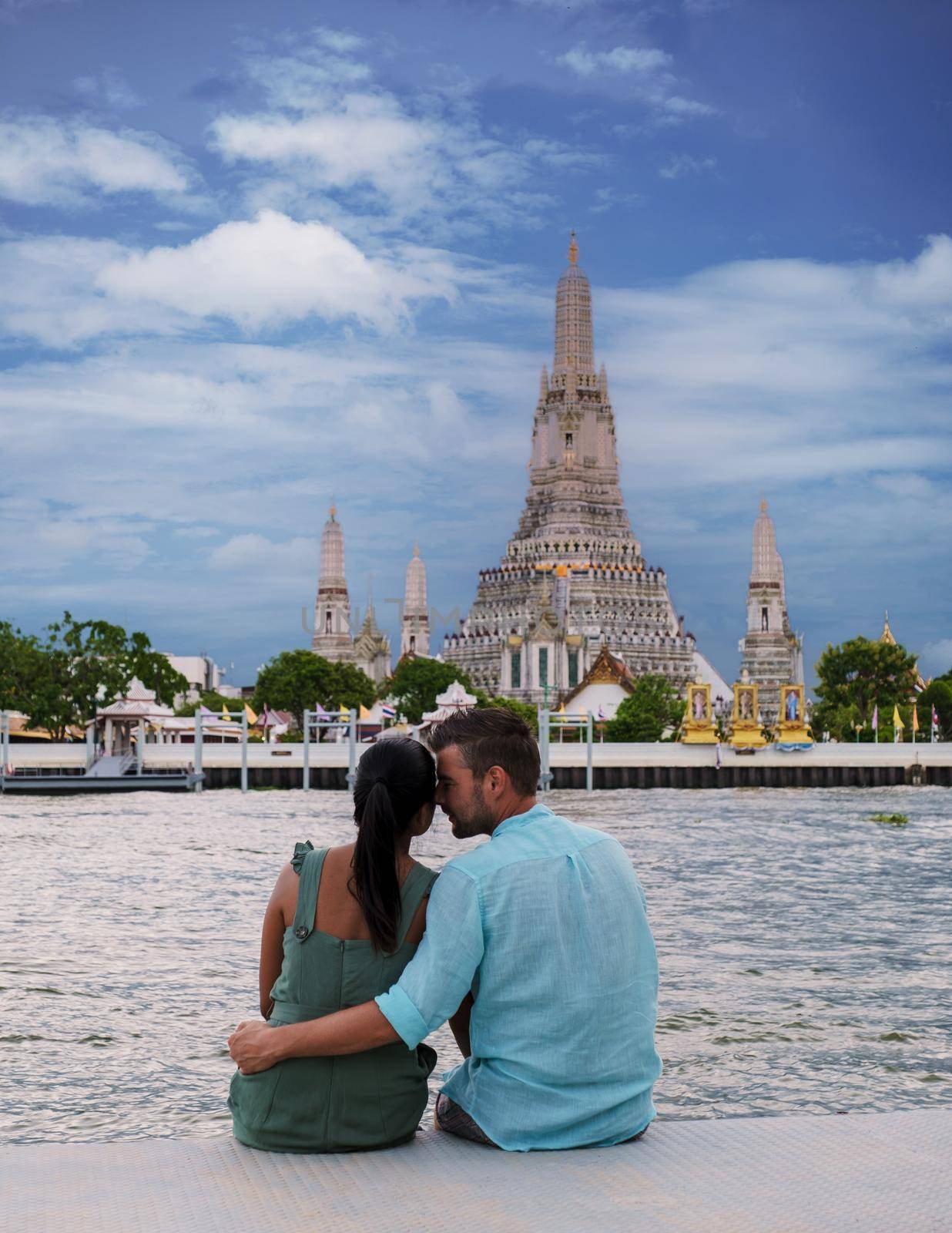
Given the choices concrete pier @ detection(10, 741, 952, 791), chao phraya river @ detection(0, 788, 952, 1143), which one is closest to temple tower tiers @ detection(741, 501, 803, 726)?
concrete pier @ detection(10, 741, 952, 791)

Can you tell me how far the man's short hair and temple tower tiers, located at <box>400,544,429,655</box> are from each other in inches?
5754

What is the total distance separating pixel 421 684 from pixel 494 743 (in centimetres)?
11083

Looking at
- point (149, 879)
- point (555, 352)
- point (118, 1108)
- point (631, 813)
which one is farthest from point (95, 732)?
point (555, 352)

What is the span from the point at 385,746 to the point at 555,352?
144185mm

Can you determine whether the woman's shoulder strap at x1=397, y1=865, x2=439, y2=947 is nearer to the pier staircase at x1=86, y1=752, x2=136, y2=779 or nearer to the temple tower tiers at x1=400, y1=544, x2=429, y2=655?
the pier staircase at x1=86, y1=752, x2=136, y2=779

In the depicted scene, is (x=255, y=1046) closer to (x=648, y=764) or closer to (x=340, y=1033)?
(x=340, y=1033)

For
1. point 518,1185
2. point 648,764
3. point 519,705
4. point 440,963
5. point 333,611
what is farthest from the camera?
point 333,611

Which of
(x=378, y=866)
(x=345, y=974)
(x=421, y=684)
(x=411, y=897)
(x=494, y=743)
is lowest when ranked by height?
(x=345, y=974)

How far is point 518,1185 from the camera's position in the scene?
4.55 meters

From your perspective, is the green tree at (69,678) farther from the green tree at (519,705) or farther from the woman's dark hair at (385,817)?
the woman's dark hair at (385,817)

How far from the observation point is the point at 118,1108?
7391mm

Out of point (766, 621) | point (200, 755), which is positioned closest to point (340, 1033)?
point (200, 755)

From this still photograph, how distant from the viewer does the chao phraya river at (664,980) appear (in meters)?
7.62

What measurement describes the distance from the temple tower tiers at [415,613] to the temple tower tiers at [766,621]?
32.2 m
